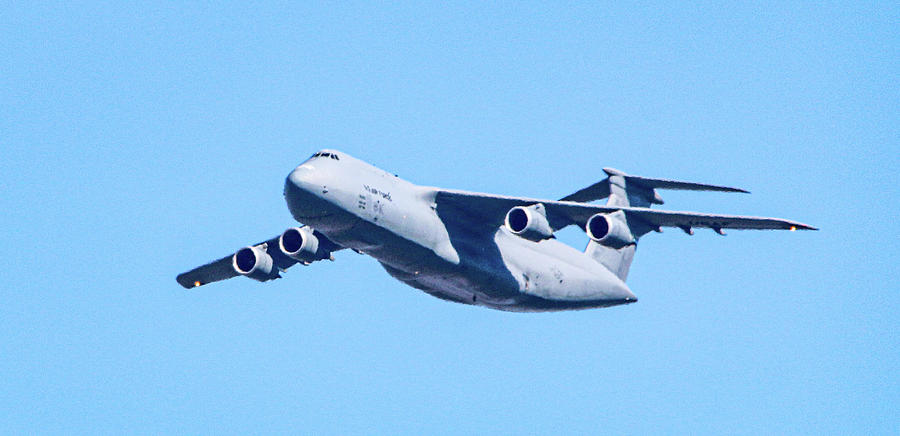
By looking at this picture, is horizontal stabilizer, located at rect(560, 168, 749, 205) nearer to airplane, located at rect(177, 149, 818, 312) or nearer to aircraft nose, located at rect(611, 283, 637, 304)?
airplane, located at rect(177, 149, 818, 312)

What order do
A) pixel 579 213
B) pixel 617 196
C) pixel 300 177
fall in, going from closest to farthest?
pixel 300 177, pixel 579 213, pixel 617 196

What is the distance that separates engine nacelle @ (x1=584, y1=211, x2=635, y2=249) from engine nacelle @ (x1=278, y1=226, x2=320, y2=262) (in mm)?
5924

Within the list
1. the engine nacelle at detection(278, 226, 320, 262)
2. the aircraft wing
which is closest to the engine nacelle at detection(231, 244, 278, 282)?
the engine nacelle at detection(278, 226, 320, 262)

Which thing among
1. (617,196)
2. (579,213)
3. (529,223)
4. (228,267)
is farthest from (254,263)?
(617,196)

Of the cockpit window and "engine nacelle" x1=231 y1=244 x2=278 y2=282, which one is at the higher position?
the cockpit window

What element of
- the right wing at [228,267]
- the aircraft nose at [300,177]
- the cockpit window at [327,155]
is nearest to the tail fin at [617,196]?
the right wing at [228,267]

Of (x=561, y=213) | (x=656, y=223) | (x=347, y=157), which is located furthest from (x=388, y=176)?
(x=656, y=223)

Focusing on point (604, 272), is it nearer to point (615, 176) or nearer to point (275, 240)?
point (615, 176)

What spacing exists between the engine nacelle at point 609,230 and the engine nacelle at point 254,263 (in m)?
7.42

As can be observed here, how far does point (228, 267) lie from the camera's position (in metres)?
31.6

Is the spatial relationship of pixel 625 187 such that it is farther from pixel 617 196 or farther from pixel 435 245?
pixel 435 245

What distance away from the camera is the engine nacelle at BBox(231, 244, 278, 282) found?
29.7m

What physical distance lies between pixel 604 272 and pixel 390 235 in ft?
22.7

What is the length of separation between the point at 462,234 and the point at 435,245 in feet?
3.27
